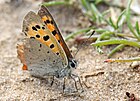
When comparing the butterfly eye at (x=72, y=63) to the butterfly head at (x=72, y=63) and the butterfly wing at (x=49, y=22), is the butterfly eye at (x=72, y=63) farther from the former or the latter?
the butterfly wing at (x=49, y=22)

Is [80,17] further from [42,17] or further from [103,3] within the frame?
[42,17]

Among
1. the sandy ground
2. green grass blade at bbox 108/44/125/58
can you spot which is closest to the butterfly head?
the sandy ground

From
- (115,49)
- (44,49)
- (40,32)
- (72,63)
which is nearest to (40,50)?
(44,49)

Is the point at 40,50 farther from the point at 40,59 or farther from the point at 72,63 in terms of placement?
the point at 72,63

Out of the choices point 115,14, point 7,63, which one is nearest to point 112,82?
point 7,63

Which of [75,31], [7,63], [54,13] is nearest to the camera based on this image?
[7,63]

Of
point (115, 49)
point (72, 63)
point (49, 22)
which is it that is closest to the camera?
point (49, 22)

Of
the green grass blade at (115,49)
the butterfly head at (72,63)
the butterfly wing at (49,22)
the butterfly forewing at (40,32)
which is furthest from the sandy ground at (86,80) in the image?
the butterfly wing at (49,22)
